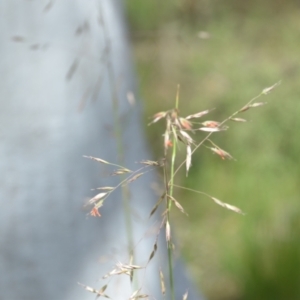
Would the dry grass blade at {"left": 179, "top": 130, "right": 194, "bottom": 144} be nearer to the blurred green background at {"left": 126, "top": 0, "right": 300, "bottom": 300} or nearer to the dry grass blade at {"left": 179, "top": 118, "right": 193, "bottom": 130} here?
the dry grass blade at {"left": 179, "top": 118, "right": 193, "bottom": 130}

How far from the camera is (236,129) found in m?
3.52

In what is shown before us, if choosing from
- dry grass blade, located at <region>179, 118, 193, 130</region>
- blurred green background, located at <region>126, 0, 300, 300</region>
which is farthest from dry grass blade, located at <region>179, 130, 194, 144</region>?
blurred green background, located at <region>126, 0, 300, 300</region>

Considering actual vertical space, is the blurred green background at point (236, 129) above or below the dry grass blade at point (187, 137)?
below

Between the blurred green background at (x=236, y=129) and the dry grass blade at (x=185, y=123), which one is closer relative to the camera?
the dry grass blade at (x=185, y=123)

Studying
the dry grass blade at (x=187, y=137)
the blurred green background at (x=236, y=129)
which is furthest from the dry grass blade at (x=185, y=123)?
the blurred green background at (x=236, y=129)

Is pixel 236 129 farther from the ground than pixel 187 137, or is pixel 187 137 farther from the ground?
pixel 187 137

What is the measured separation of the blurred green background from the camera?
2107 millimetres

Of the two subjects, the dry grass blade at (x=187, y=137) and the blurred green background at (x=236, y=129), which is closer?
the dry grass blade at (x=187, y=137)

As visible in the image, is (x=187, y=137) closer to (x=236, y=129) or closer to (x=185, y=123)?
(x=185, y=123)

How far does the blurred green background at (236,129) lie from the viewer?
2107 mm

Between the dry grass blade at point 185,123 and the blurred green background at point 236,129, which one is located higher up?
the dry grass blade at point 185,123

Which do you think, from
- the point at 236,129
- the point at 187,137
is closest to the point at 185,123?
the point at 187,137

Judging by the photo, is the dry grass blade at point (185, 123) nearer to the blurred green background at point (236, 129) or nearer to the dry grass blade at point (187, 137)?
the dry grass blade at point (187, 137)

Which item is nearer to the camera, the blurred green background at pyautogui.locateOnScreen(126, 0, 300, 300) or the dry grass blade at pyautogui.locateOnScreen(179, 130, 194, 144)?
the dry grass blade at pyautogui.locateOnScreen(179, 130, 194, 144)
